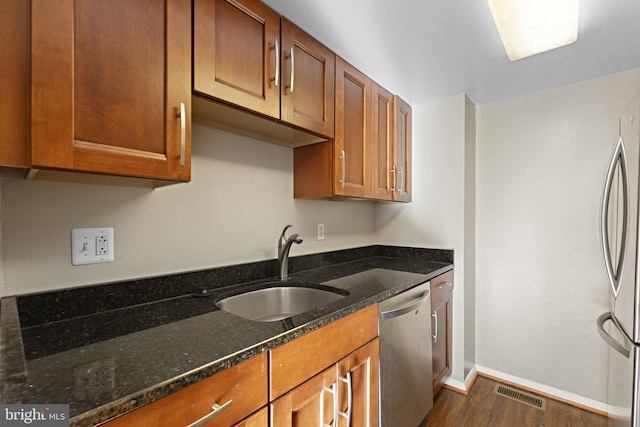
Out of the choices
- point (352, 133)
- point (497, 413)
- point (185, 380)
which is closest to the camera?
point (185, 380)

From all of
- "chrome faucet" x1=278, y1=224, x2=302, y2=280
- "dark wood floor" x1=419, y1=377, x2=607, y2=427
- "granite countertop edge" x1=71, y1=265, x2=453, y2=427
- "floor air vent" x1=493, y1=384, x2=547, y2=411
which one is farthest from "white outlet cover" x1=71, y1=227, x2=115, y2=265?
"floor air vent" x1=493, y1=384, x2=547, y2=411

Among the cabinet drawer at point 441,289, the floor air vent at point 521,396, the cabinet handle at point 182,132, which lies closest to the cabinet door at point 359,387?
the cabinet drawer at point 441,289

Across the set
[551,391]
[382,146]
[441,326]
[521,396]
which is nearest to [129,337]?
[382,146]

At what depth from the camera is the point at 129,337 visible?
32.0 inches

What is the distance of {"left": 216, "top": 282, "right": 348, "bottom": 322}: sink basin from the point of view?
4.49 ft

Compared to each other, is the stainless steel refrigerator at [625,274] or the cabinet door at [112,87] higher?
the cabinet door at [112,87]

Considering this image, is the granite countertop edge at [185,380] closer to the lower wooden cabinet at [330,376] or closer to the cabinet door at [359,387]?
the lower wooden cabinet at [330,376]

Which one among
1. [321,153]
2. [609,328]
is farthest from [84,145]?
[609,328]

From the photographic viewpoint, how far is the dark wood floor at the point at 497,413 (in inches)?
70.5

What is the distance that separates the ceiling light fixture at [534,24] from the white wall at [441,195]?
2.06ft

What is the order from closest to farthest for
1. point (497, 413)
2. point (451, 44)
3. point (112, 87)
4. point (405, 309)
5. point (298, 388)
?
point (112, 87) → point (298, 388) → point (405, 309) → point (451, 44) → point (497, 413)

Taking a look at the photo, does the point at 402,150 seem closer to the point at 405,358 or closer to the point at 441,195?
the point at 441,195

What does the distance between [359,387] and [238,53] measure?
1.46 m

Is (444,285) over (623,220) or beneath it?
beneath
